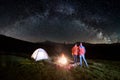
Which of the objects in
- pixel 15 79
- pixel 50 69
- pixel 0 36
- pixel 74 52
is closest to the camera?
pixel 15 79

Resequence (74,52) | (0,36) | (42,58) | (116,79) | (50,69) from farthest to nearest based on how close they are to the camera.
Answer: 1. (0,36)
2. (42,58)
3. (74,52)
4. (50,69)
5. (116,79)

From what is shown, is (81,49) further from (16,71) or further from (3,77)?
(3,77)

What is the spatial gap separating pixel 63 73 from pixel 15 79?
6.23m

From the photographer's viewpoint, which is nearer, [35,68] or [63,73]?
[63,73]

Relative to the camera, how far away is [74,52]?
31.8 metres

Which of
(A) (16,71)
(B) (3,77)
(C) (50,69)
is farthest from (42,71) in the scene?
(B) (3,77)

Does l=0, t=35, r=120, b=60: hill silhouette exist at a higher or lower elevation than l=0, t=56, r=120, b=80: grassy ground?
higher

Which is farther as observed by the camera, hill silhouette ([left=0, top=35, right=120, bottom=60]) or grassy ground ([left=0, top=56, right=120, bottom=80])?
hill silhouette ([left=0, top=35, right=120, bottom=60])

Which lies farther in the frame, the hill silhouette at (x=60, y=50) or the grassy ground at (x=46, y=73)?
the hill silhouette at (x=60, y=50)

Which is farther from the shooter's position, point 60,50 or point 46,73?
point 60,50

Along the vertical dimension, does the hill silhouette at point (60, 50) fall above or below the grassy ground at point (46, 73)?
above

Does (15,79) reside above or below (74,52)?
below

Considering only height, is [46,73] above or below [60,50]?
below

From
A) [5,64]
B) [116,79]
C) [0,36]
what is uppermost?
[0,36]
